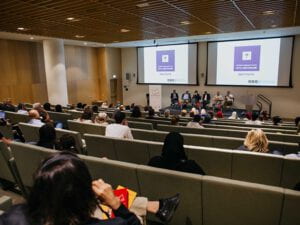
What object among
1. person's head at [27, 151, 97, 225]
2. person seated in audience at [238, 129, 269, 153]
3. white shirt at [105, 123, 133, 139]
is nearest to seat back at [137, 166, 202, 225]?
person's head at [27, 151, 97, 225]

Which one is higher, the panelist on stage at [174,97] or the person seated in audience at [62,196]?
the person seated in audience at [62,196]

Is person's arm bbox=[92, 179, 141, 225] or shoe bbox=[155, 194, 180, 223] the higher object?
person's arm bbox=[92, 179, 141, 225]

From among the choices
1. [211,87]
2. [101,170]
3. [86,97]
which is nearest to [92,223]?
[101,170]

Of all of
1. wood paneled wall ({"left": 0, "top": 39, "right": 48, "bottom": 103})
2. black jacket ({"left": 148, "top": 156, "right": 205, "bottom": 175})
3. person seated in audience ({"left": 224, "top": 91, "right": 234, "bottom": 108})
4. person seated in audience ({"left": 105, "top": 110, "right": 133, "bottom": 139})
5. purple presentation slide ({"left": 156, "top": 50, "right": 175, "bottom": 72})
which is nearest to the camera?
black jacket ({"left": 148, "top": 156, "right": 205, "bottom": 175})

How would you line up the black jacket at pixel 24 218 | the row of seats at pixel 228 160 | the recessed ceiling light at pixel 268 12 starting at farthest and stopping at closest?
the recessed ceiling light at pixel 268 12 < the row of seats at pixel 228 160 < the black jacket at pixel 24 218

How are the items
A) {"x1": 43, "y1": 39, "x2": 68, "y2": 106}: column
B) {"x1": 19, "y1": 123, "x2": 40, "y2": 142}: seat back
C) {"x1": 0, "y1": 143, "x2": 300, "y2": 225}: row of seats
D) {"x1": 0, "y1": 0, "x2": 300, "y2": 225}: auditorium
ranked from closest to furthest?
{"x1": 0, "y1": 0, "x2": 300, "y2": 225}: auditorium, {"x1": 0, "y1": 143, "x2": 300, "y2": 225}: row of seats, {"x1": 19, "y1": 123, "x2": 40, "y2": 142}: seat back, {"x1": 43, "y1": 39, "x2": 68, "y2": 106}: column

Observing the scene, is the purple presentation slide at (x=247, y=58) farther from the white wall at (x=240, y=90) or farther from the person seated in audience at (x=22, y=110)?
the person seated in audience at (x=22, y=110)

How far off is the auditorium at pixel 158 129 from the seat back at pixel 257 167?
0.01m

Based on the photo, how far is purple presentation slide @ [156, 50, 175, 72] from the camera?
549 inches

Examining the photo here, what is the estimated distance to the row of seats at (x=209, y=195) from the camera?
1654 millimetres

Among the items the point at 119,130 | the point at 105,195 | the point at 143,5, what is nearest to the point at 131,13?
the point at 143,5

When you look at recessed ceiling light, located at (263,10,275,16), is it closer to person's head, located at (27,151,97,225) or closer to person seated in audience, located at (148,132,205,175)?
person seated in audience, located at (148,132,205,175)

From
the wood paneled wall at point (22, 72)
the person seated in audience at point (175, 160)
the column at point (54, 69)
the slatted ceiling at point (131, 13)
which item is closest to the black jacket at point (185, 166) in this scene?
the person seated in audience at point (175, 160)

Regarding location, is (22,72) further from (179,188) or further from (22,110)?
(179,188)
